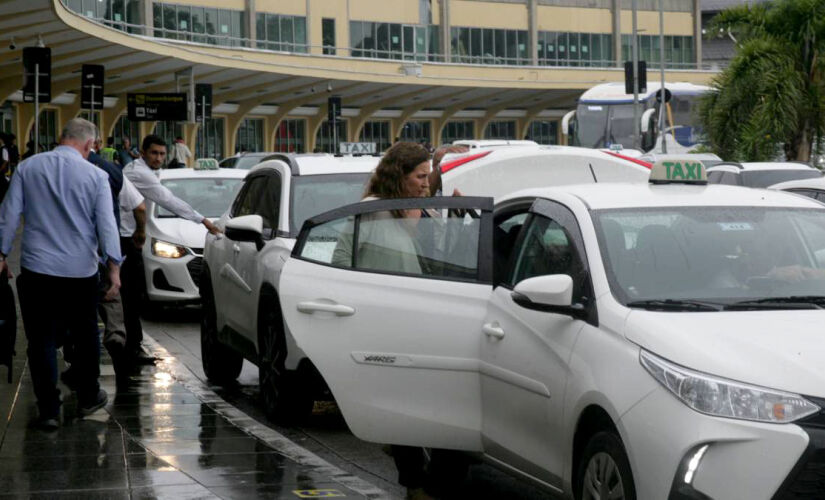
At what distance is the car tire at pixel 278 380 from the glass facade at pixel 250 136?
2390 inches

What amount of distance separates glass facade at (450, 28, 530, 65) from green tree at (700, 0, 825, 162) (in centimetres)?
4610

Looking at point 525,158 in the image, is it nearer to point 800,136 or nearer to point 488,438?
point 488,438

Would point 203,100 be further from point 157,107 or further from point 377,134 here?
point 377,134

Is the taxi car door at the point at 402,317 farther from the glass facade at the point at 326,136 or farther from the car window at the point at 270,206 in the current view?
the glass facade at the point at 326,136

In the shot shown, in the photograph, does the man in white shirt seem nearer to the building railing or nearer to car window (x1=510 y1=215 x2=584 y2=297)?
car window (x1=510 y1=215 x2=584 y2=297)

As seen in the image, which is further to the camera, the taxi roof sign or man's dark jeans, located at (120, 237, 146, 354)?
man's dark jeans, located at (120, 237, 146, 354)

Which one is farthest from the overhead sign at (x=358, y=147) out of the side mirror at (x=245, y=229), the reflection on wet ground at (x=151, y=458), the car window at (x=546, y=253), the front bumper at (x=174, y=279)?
the car window at (x=546, y=253)

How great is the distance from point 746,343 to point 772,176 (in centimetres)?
1658

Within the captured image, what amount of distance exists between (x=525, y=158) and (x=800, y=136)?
60.0 ft

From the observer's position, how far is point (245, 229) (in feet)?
33.1

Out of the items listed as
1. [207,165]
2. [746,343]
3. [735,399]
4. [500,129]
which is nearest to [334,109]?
[500,129]

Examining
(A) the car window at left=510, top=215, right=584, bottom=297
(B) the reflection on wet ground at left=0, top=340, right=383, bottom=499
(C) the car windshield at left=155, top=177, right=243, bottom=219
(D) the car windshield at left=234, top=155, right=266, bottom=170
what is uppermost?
(D) the car windshield at left=234, top=155, right=266, bottom=170

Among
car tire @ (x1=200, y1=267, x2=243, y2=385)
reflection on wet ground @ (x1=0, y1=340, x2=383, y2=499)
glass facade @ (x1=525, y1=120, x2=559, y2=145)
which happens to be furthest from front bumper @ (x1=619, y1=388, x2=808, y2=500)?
glass facade @ (x1=525, y1=120, x2=559, y2=145)

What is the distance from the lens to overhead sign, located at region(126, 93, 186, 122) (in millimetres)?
43000
